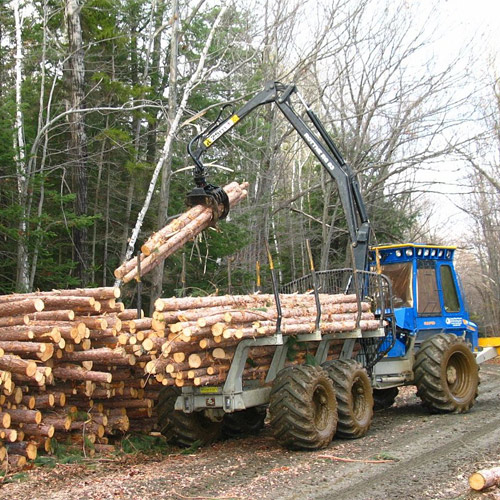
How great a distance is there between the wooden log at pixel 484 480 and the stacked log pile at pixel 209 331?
290 cm

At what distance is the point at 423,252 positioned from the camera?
11703mm

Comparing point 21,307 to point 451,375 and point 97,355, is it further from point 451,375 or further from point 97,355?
point 451,375

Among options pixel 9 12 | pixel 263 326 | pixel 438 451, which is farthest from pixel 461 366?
pixel 9 12

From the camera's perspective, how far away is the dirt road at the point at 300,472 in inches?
251

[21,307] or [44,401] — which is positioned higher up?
[21,307]

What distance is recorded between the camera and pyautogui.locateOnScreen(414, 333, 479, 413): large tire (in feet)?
34.8

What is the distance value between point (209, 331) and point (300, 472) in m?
1.85

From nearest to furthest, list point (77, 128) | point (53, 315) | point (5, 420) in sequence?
point (5, 420)
point (53, 315)
point (77, 128)

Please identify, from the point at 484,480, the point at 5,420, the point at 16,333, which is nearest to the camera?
the point at 484,480

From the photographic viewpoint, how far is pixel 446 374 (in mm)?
10906

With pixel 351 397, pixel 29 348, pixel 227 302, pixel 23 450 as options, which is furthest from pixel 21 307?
pixel 351 397

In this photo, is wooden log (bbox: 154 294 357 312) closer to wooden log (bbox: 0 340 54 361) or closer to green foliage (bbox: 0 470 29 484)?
wooden log (bbox: 0 340 54 361)

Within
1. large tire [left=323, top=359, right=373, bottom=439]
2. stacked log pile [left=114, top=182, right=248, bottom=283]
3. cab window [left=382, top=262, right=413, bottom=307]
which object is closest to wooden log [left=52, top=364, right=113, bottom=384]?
stacked log pile [left=114, top=182, right=248, bottom=283]

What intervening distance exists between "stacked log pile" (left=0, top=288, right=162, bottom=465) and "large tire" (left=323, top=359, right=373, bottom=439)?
2.60 m
